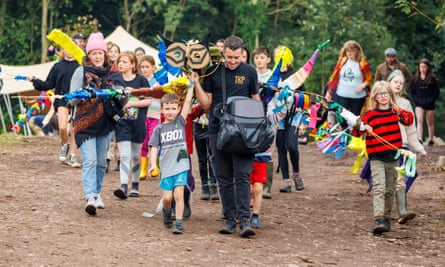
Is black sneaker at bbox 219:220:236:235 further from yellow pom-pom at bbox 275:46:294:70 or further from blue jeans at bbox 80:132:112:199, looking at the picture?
yellow pom-pom at bbox 275:46:294:70

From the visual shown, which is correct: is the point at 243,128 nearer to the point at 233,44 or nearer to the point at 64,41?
the point at 233,44

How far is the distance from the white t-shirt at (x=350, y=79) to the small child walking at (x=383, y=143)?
4.57 meters

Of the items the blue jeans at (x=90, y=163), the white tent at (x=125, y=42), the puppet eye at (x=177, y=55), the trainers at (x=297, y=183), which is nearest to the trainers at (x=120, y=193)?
the blue jeans at (x=90, y=163)

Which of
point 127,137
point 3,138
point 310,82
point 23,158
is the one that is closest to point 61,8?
point 310,82

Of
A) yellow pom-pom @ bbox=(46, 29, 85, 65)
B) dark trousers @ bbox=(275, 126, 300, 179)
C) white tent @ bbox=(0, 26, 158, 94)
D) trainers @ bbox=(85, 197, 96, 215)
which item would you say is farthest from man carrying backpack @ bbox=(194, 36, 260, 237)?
white tent @ bbox=(0, 26, 158, 94)

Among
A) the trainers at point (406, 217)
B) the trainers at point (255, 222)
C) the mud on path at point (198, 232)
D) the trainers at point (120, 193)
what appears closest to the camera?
the mud on path at point (198, 232)

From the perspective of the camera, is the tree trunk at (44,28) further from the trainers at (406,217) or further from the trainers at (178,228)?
the trainers at (178,228)

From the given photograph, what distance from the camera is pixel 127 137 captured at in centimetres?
1102

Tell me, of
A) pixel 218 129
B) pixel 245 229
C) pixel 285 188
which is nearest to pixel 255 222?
pixel 245 229

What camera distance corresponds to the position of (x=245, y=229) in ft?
28.6

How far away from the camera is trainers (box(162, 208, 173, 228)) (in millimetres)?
8945

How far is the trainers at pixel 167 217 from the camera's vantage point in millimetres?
8945

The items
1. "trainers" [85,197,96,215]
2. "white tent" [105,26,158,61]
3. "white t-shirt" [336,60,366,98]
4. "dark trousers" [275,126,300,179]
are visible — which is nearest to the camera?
"trainers" [85,197,96,215]

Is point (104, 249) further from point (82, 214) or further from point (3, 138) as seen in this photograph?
point (3, 138)
